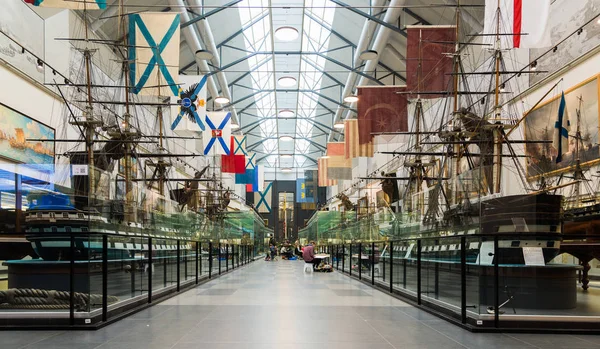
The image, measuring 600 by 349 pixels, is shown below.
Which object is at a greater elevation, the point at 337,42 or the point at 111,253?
the point at 337,42

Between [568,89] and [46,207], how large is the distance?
1233 cm

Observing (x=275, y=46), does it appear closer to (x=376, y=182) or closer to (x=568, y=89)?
(x=376, y=182)

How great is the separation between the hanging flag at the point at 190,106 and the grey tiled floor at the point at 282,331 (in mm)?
11111

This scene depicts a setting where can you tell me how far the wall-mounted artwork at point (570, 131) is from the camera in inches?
486

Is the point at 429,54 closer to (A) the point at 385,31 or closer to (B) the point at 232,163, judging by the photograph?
(A) the point at 385,31

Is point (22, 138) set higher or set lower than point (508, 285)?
higher

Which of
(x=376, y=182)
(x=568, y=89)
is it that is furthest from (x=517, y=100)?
(x=376, y=182)

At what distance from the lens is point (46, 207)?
7.78 metres

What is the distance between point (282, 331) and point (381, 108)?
1563cm

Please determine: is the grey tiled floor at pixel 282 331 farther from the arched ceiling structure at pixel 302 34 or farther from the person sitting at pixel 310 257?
the arched ceiling structure at pixel 302 34

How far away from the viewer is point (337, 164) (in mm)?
33812

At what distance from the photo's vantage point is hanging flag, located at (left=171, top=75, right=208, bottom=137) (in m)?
19.3

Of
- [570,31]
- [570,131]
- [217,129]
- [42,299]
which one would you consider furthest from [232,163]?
[42,299]

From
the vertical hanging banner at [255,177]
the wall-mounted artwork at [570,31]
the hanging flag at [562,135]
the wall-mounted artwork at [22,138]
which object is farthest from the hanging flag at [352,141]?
the wall-mounted artwork at [22,138]
